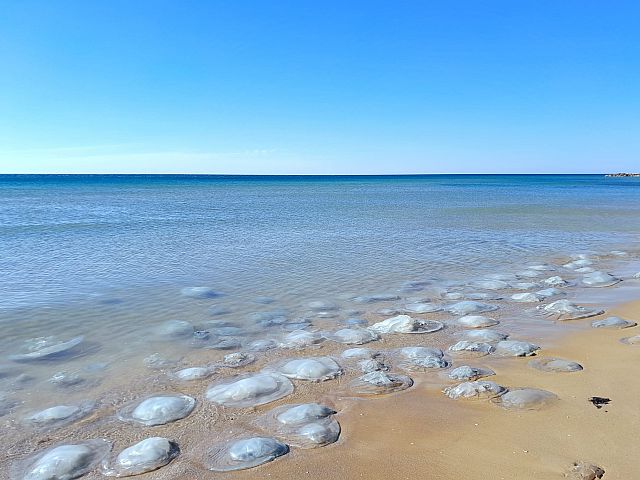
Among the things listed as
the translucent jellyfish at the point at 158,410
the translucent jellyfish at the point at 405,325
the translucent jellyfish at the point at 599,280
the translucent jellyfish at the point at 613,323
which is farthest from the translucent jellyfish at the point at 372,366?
the translucent jellyfish at the point at 599,280

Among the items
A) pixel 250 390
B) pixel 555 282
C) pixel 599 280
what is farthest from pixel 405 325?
pixel 599 280

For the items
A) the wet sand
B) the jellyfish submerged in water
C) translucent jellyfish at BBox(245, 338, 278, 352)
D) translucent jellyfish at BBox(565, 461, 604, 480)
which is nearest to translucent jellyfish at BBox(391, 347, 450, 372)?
the wet sand

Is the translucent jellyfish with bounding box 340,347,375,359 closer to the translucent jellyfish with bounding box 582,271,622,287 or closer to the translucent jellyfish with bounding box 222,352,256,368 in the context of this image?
the translucent jellyfish with bounding box 222,352,256,368

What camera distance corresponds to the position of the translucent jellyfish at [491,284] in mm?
9109

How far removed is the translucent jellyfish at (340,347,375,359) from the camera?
19.0 feet

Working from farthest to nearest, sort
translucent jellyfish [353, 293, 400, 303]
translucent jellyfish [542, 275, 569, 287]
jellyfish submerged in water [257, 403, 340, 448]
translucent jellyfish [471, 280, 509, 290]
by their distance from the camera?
translucent jellyfish [542, 275, 569, 287] < translucent jellyfish [471, 280, 509, 290] < translucent jellyfish [353, 293, 400, 303] < jellyfish submerged in water [257, 403, 340, 448]

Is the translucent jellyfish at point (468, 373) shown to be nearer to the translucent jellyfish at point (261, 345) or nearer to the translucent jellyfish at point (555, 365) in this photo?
the translucent jellyfish at point (555, 365)

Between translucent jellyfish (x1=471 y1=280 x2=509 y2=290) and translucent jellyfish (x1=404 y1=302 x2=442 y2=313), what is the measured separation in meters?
1.72

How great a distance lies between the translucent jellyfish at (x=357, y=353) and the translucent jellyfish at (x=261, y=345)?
96cm

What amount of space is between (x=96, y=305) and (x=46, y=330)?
1186 millimetres

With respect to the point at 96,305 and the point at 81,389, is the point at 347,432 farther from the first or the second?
the point at 96,305

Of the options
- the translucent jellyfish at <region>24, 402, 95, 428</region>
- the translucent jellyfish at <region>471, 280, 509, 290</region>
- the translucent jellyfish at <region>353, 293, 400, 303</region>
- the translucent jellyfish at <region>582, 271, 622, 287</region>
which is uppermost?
the translucent jellyfish at <region>582, 271, 622, 287</region>

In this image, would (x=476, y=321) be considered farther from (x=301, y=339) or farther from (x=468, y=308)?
(x=301, y=339)

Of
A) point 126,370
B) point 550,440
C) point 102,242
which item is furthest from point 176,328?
point 102,242
